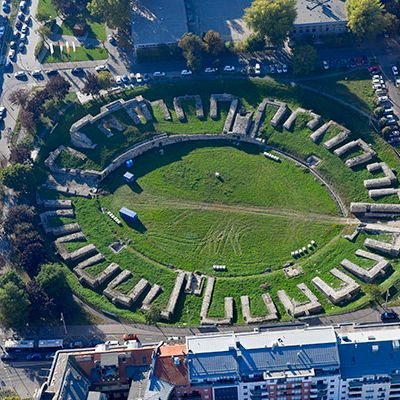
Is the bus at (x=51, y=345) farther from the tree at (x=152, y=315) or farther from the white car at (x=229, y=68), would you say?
the white car at (x=229, y=68)

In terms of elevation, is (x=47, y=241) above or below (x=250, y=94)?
below

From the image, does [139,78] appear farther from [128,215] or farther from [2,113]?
[128,215]

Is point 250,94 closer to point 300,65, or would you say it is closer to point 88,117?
point 300,65

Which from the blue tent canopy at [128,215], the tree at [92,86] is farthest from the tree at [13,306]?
the tree at [92,86]

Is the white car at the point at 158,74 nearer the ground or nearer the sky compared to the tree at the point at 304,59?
nearer the ground

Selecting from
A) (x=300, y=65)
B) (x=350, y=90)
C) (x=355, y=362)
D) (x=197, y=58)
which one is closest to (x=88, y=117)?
(x=197, y=58)

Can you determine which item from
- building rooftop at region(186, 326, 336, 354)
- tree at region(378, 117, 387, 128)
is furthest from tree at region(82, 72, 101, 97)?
building rooftop at region(186, 326, 336, 354)
